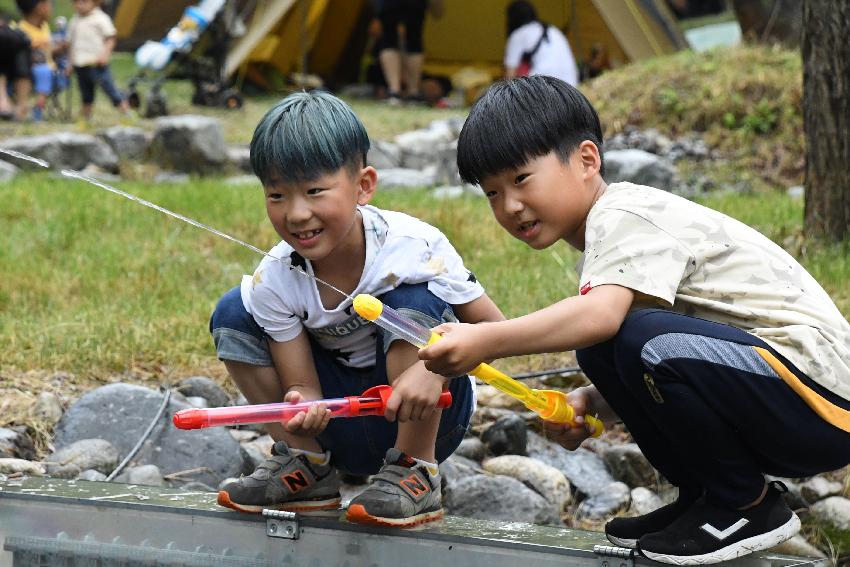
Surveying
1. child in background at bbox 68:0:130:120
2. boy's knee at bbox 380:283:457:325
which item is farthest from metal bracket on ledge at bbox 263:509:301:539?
child in background at bbox 68:0:130:120

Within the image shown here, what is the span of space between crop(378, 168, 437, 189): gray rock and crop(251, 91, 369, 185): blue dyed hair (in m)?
4.77

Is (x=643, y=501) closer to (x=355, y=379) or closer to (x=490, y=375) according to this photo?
(x=355, y=379)

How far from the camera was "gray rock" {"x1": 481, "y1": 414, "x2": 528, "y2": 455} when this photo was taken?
354 cm

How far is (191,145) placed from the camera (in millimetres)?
8172

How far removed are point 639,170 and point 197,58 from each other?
599cm

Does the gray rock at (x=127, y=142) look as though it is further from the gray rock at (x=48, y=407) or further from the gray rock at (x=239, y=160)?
the gray rock at (x=48, y=407)

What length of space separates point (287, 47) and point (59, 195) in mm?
6661

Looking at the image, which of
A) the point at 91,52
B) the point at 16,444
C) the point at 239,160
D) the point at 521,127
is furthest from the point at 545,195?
the point at 91,52

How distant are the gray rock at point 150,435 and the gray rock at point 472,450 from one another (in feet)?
2.03

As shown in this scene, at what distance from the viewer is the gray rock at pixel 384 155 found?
8625 mm

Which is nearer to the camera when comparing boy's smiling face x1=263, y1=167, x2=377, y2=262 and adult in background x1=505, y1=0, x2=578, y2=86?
boy's smiling face x1=263, y1=167, x2=377, y2=262

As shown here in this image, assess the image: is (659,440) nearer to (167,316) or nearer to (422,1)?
(167,316)

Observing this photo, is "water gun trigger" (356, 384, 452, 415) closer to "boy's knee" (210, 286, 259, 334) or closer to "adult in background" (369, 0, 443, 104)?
"boy's knee" (210, 286, 259, 334)

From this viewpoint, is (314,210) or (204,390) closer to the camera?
(314,210)
